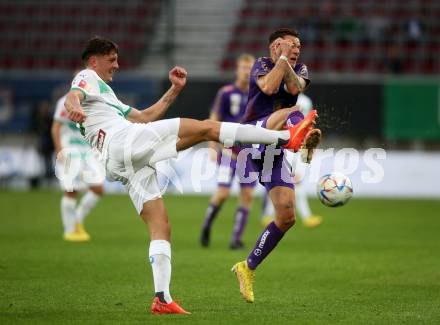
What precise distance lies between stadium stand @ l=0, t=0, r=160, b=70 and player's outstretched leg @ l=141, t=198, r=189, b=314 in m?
19.8

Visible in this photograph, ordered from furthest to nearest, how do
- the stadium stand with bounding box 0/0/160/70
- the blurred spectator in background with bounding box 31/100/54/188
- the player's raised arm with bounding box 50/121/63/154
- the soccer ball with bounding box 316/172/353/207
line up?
the stadium stand with bounding box 0/0/160/70 → the blurred spectator in background with bounding box 31/100/54/188 → the player's raised arm with bounding box 50/121/63/154 → the soccer ball with bounding box 316/172/353/207

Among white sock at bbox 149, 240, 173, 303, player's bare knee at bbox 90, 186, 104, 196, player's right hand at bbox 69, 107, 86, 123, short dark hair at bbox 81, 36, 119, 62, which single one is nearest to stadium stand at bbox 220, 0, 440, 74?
player's bare knee at bbox 90, 186, 104, 196

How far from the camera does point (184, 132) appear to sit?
7324mm

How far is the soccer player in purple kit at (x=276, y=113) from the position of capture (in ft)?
26.5

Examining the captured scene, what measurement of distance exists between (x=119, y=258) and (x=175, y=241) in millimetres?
2318

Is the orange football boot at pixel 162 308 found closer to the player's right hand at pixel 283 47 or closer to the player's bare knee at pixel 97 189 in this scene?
the player's right hand at pixel 283 47

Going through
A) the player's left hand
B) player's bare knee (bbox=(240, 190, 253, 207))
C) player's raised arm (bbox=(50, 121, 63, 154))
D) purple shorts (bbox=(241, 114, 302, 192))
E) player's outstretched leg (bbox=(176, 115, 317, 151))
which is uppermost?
the player's left hand

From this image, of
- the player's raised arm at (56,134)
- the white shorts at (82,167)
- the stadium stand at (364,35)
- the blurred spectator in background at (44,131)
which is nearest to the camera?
the player's raised arm at (56,134)

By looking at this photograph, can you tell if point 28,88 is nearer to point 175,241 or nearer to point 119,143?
point 175,241

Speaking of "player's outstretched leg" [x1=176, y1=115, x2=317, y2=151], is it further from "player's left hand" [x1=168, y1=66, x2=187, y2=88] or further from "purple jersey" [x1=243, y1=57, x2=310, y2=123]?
"purple jersey" [x1=243, y1=57, x2=310, y2=123]

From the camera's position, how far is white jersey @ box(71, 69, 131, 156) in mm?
7570

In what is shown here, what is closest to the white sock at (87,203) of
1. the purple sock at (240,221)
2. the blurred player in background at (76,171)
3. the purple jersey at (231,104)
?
the blurred player in background at (76,171)

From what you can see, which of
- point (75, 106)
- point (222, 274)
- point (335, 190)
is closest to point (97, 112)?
point (75, 106)

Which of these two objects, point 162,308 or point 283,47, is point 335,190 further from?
point 162,308
